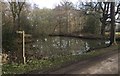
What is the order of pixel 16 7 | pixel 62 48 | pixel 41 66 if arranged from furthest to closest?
pixel 16 7 < pixel 62 48 < pixel 41 66

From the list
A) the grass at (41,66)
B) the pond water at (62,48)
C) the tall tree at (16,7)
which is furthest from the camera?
the tall tree at (16,7)

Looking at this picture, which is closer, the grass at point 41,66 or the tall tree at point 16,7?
the grass at point 41,66

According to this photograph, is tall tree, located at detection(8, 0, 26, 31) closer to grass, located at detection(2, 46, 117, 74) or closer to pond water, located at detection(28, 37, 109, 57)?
pond water, located at detection(28, 37, 109, 57)

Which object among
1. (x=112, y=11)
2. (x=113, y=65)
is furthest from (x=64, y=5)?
(x=113, y=65)

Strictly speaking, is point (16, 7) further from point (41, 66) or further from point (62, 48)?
point (41, 66)

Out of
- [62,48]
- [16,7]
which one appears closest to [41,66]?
[62,48]

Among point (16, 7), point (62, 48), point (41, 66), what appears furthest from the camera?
point (16, 7)

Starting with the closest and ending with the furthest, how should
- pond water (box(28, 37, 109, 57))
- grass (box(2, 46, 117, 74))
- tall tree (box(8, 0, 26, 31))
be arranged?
grass (box(2, 46, 117, 74))
pond water (box(28, 37, 109, 57))
tall tree (box(8, 0, 26, 31))

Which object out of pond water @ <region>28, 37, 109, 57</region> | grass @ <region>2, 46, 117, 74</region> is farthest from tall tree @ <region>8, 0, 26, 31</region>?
grass @ <region>2, 46, 117, 74</region>

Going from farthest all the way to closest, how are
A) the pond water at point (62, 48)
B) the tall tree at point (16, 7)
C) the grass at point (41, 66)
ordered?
Answer: 1. the tall tree at point (16, 7)
2. the pond water at point (62, 48)
3. the grass at point (41, 66)

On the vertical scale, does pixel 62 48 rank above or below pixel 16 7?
below

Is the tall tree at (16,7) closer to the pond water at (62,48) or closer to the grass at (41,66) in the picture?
the pond water at (62,48)

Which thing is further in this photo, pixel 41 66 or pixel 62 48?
pixel 62 48

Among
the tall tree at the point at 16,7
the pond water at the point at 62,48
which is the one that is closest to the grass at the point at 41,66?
the pond water at the point at 62,48
